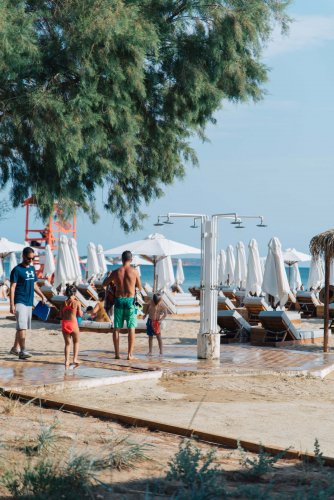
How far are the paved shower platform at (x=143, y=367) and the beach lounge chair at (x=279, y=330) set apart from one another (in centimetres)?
122

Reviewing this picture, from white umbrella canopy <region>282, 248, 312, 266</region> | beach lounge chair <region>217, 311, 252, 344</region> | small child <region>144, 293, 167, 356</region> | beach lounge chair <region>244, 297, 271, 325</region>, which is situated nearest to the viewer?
small child <region>144, 293, 167, 356</region>

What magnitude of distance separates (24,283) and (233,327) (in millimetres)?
5882

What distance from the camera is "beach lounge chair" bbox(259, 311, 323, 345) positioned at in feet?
49.0

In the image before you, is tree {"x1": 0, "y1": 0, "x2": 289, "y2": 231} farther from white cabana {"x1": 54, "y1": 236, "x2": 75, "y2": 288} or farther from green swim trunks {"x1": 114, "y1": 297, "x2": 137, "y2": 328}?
white cabana {"x1": 54, "y1": 236, "x2": 75, "y2": 288}

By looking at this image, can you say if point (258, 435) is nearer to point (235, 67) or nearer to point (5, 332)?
point (235, 67)

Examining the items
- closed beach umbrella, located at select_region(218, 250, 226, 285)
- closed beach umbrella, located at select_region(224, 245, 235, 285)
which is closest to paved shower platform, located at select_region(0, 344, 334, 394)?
closed beach umbrella, located at select_region(224, 245, 235, 285)

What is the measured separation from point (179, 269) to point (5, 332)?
17988 mm

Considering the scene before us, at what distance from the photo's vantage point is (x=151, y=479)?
4.89 m

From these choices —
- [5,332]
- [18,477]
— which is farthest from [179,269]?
[18,477]


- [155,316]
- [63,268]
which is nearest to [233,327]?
[155,316]

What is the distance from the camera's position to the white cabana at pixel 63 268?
2267 cm

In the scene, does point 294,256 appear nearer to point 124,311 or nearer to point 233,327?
point 233,327

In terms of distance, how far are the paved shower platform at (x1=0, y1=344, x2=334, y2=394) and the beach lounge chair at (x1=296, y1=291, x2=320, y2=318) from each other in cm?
968

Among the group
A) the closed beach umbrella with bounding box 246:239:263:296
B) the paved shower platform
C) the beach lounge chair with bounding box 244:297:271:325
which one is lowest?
the paved shower platform
